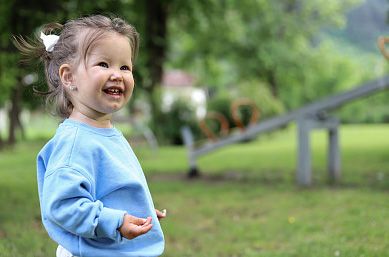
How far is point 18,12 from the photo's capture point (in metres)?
7.75

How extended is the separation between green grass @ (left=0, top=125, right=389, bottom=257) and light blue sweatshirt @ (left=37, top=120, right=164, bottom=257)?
220 cm

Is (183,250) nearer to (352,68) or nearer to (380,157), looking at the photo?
(380,157)

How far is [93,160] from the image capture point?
1754 millimetres

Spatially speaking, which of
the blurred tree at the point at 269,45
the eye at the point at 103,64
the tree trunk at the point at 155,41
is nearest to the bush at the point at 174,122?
the tree trunk at the point at 155,41

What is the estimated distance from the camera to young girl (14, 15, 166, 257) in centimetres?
165

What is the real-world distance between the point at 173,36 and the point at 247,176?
14409 millimetres

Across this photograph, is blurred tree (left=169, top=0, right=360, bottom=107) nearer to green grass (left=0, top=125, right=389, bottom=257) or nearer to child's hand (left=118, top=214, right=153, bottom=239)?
green grass (left=0, top=125, right=389, bottom=257)

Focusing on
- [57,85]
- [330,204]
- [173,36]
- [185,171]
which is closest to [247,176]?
[185,171]

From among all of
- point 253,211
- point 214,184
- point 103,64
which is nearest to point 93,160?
point 103,64

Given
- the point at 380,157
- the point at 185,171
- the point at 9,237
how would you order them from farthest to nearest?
the point at 380,157 → the point at 185,171 → the point at 9,237

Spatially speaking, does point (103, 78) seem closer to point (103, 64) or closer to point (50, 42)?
point (103, 64)

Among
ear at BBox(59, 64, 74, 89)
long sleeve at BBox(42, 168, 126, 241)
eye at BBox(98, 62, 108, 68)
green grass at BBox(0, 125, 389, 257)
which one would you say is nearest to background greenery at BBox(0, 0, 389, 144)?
ear at BBox(59, 64, 74, 89)

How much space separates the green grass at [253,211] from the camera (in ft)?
13.8

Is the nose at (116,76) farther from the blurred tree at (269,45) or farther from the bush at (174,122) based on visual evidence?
the blurred tree at (269,45)
